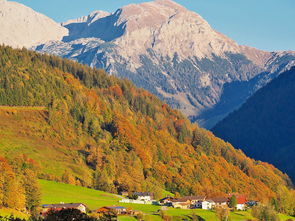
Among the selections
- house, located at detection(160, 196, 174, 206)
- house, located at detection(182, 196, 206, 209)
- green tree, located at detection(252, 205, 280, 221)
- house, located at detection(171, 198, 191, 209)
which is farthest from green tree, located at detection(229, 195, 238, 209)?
house, located at detection(160, 196, 174, 206)

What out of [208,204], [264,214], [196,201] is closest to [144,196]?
[196,201]

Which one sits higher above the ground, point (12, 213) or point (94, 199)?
point (94, 199)

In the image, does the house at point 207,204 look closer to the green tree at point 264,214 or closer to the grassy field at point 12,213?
the green tree at point 264,214

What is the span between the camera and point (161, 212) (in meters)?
152

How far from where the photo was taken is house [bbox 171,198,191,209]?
184m

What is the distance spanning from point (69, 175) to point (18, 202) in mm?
61200

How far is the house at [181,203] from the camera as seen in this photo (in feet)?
604

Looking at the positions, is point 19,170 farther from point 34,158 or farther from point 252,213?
point 252,213

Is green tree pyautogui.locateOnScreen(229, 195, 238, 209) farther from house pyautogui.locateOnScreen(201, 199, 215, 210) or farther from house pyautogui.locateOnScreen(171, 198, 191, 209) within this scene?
house pyautogui.locateOnScreen(171, 198, 191, 209)

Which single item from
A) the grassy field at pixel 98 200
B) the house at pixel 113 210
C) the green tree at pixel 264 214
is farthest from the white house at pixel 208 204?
the house at pixel 113 210

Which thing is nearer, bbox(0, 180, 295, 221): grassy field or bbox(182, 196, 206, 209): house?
bbox(0, 180, 295, 221): grassy field

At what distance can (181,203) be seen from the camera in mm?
186375

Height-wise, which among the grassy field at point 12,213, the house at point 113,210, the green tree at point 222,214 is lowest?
the grassy field at point 12,213

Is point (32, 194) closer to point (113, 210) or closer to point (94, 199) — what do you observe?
point (113, 210)
